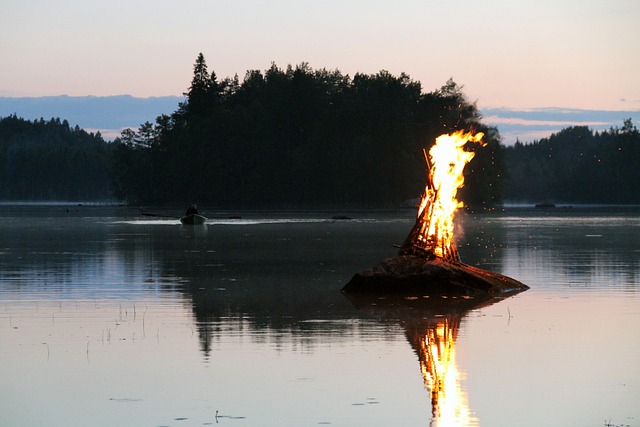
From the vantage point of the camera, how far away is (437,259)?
30578 millimetres

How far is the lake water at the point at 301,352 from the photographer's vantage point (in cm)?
1466

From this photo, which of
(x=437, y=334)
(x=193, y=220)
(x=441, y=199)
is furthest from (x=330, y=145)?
(x=437, y=334)

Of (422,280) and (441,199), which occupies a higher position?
(441,199)

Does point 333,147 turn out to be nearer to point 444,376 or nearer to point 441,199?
point 441,199

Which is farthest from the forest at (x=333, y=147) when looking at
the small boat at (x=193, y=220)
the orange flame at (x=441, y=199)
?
the orange flame at (x=441, y=199)

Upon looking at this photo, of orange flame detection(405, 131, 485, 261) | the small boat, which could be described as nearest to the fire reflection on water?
orange flame detection(405, 131, 485, 261)

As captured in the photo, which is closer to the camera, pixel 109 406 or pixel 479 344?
pixel 109 406

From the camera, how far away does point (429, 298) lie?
28969mm

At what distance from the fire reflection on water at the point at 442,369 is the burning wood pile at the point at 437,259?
5230mm

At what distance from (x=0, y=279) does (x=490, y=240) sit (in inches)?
1363

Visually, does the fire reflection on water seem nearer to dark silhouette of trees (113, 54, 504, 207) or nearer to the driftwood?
the driftwood

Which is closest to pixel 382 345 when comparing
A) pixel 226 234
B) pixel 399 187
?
pixel 226 234

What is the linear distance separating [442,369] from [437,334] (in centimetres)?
411

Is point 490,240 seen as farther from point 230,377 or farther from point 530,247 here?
point 230,377
